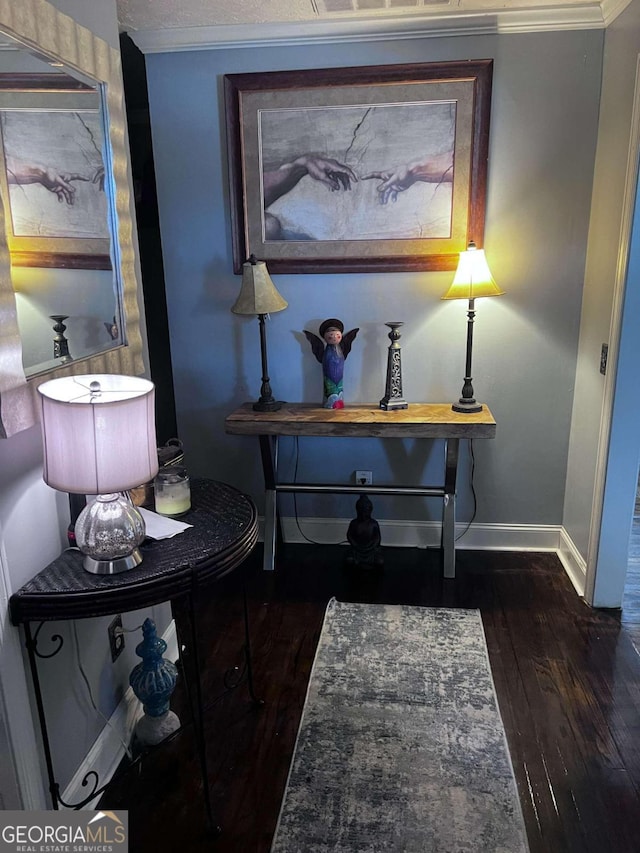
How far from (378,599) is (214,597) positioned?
730 mm

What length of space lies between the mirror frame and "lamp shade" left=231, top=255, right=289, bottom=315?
0.66 m

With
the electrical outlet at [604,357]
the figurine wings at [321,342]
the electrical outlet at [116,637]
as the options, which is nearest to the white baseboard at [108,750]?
the electrical outlet at [116,637]

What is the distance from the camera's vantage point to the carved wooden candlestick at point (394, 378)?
9.27 feet

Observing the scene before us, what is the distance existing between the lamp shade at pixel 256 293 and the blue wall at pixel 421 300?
231mm

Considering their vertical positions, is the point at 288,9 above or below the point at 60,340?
above

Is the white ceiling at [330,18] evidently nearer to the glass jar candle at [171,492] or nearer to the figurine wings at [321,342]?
the figurine wings at [321,342]

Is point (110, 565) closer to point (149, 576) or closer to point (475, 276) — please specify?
point (149, 576)

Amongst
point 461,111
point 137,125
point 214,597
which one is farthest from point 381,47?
point 214,597

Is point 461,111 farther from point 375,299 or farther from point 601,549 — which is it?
point 601,549

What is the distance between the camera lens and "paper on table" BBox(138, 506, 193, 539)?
5.46 feet

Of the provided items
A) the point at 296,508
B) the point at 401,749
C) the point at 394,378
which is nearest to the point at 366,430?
the point at 394,378

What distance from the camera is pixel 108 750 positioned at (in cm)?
185

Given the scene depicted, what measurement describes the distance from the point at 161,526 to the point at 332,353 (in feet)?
4.58

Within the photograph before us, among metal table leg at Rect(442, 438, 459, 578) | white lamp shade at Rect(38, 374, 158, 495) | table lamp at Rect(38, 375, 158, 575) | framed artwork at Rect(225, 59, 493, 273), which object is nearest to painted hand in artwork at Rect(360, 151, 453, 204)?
framed artwork at Rect(225, 59, 493, 273)
